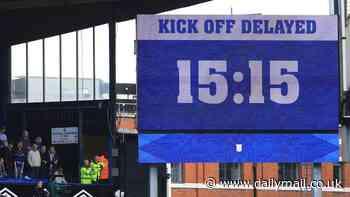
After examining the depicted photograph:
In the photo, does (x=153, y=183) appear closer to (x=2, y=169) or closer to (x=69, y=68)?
(x=2, y=169)

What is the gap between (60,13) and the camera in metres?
29.2

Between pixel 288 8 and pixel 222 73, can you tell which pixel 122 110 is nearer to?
pixel 288 8

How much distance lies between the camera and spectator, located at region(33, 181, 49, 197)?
24.3 metres

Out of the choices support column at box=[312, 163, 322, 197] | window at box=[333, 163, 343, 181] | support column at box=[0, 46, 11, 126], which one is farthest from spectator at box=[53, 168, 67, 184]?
window at box=[333, 163, 343, 181]

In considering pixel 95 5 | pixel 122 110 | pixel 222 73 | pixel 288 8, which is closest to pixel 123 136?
pixel 122 110

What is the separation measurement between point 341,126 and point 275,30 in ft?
8.69

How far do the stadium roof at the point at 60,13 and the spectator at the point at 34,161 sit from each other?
5.21 meters

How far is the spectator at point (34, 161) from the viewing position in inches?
1024

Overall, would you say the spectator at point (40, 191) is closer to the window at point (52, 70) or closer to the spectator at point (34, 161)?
the spectator at point (34, 161)

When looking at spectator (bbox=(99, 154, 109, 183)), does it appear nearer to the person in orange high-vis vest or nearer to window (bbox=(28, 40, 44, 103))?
the person in orange high-vis vest

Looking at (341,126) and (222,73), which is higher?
(222,73)

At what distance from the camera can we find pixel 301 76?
16406 millimetres

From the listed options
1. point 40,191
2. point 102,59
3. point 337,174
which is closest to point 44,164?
Answer: point 40,191

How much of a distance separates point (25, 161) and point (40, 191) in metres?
2.10
